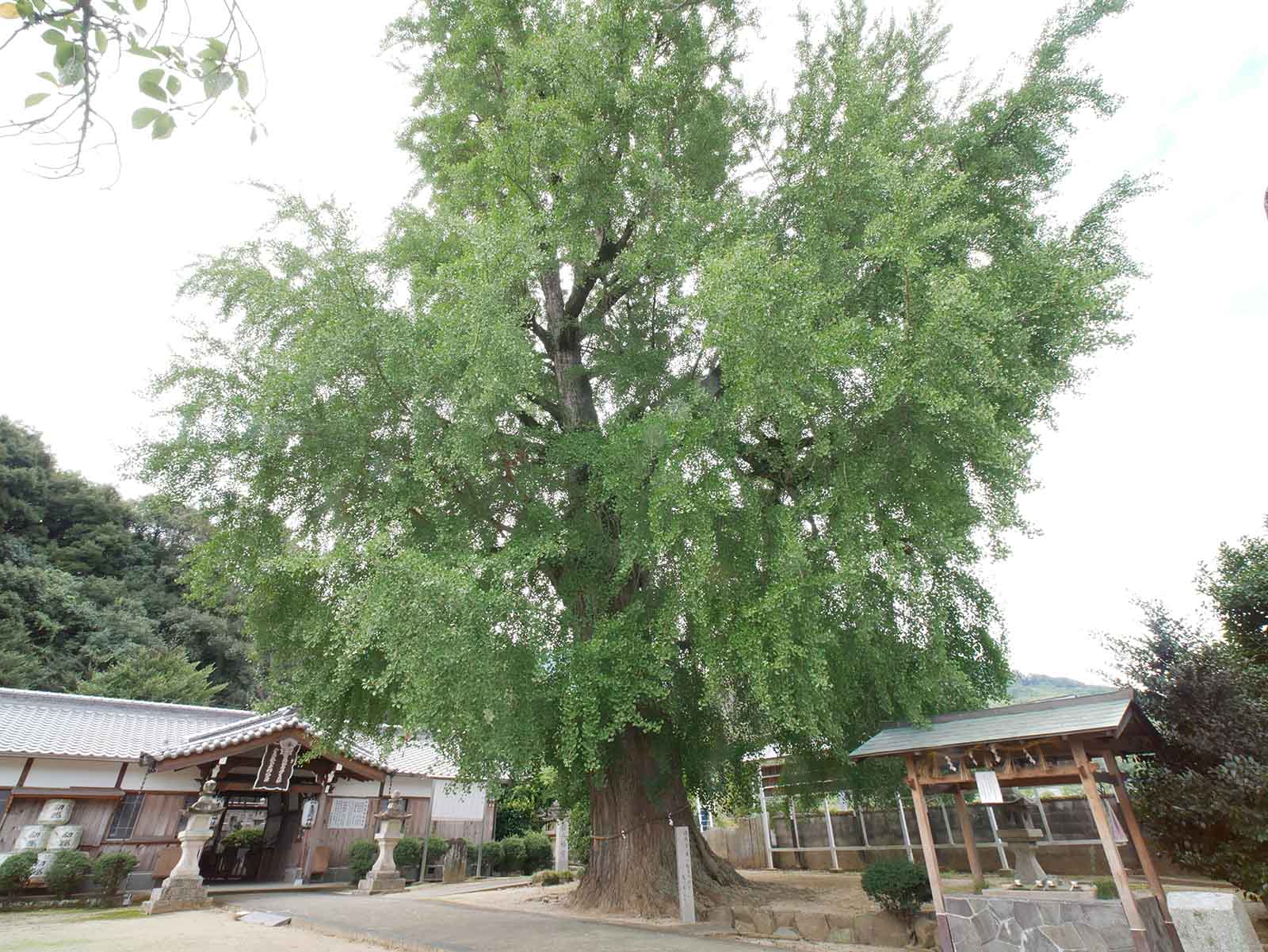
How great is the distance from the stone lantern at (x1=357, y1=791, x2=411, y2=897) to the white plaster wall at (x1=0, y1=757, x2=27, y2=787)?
6561 mm

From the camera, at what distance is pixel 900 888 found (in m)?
6.85

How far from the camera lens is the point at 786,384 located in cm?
577

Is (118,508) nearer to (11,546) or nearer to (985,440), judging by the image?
(11,546)

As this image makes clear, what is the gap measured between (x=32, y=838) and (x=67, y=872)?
1.13 metres

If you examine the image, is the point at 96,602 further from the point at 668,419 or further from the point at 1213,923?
the point at 1213,923

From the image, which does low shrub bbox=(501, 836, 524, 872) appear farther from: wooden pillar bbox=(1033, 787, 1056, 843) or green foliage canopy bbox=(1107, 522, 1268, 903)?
green foliage canopy bbox=(1107, 522, 1268, 903)

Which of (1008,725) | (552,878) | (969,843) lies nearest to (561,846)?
(552,878)

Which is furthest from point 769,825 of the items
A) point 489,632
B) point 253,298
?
point 253,298

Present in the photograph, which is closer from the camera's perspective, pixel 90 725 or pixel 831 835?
pixel 831 835

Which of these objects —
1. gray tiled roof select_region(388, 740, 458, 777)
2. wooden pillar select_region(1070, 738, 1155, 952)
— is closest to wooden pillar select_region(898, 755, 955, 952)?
wooden pillar select_region(1070, 738, 1155, 952)

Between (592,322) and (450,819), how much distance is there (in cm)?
1461

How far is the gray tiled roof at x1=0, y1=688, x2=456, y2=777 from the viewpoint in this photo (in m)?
12.1

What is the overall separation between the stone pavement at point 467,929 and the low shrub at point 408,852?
13.8 feet

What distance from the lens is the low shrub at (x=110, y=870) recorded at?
10930mm
